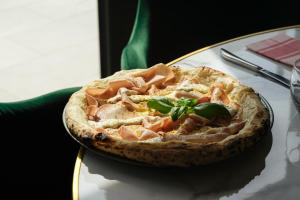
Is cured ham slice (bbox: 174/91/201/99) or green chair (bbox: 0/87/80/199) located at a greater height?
cured ham slice (bbox: 174/91/201/99)

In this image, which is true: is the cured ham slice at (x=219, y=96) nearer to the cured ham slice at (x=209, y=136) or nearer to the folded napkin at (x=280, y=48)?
the cured ham slice at (x=209, y=136)

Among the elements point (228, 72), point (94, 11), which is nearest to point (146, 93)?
point (228, 72)

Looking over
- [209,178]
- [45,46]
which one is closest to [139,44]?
[209,178]

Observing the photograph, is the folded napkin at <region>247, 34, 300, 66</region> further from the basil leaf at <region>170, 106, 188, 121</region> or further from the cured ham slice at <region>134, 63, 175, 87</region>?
the basil leaf at <region>170, 106, 188, 121</region>

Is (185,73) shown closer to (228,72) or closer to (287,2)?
(228,72)

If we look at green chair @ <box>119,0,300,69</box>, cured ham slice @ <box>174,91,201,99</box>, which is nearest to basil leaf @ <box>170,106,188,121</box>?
cured ham slice @ <box>174,91,201,99</box>

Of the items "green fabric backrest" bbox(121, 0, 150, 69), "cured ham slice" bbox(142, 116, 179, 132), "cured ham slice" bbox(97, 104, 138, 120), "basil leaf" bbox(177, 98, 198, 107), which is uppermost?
"basil leaf" bbox(177, 98, 198, 107)

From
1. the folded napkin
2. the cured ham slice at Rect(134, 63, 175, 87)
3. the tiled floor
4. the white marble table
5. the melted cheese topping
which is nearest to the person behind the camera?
the white marble table

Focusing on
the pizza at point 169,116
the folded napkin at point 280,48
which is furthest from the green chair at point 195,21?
the pizza at point 169,116
